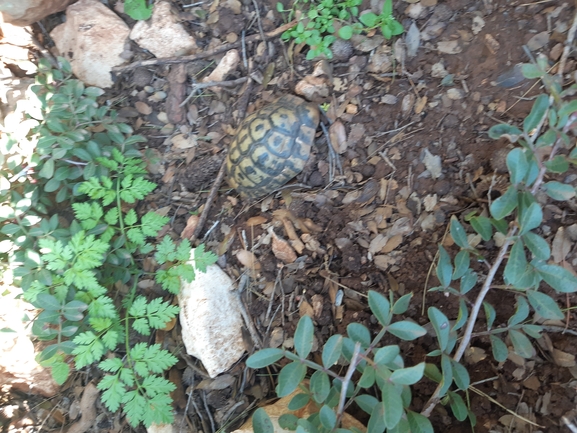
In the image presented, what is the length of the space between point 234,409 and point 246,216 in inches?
39.7

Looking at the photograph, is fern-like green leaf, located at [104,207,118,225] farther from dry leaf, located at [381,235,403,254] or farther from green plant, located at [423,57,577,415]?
green plant, located at [423,57,577,415]

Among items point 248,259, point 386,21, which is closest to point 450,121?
point 386,21

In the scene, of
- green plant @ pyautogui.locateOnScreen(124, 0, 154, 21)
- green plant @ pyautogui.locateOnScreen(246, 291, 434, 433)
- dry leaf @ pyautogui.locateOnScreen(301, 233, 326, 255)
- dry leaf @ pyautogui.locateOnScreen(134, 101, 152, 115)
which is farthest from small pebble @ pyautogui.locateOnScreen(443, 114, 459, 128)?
green plant @ pyautogui.locateOnScreen(124, 0, 154, 21)

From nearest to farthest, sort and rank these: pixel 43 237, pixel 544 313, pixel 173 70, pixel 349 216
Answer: pixel 544 313, pixel 43 237, pixel 349 216, pixel 173 70

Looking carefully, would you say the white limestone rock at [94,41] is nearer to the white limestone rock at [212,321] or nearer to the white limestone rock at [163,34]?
the white limestone rock at [163,34]

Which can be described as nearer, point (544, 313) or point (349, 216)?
point (544, 313)

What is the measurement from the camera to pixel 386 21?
2.23 m

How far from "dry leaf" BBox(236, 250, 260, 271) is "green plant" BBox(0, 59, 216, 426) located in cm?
27

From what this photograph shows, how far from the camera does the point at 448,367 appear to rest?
148 cm

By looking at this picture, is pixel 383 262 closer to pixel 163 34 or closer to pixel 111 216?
pixel 111 216

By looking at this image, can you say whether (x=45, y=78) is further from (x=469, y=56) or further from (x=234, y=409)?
(x=469, y=56)

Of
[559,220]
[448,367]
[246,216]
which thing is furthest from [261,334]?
[559,220]

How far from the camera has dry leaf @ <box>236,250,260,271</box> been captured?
2283mm

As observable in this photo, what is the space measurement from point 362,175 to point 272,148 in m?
0.51
